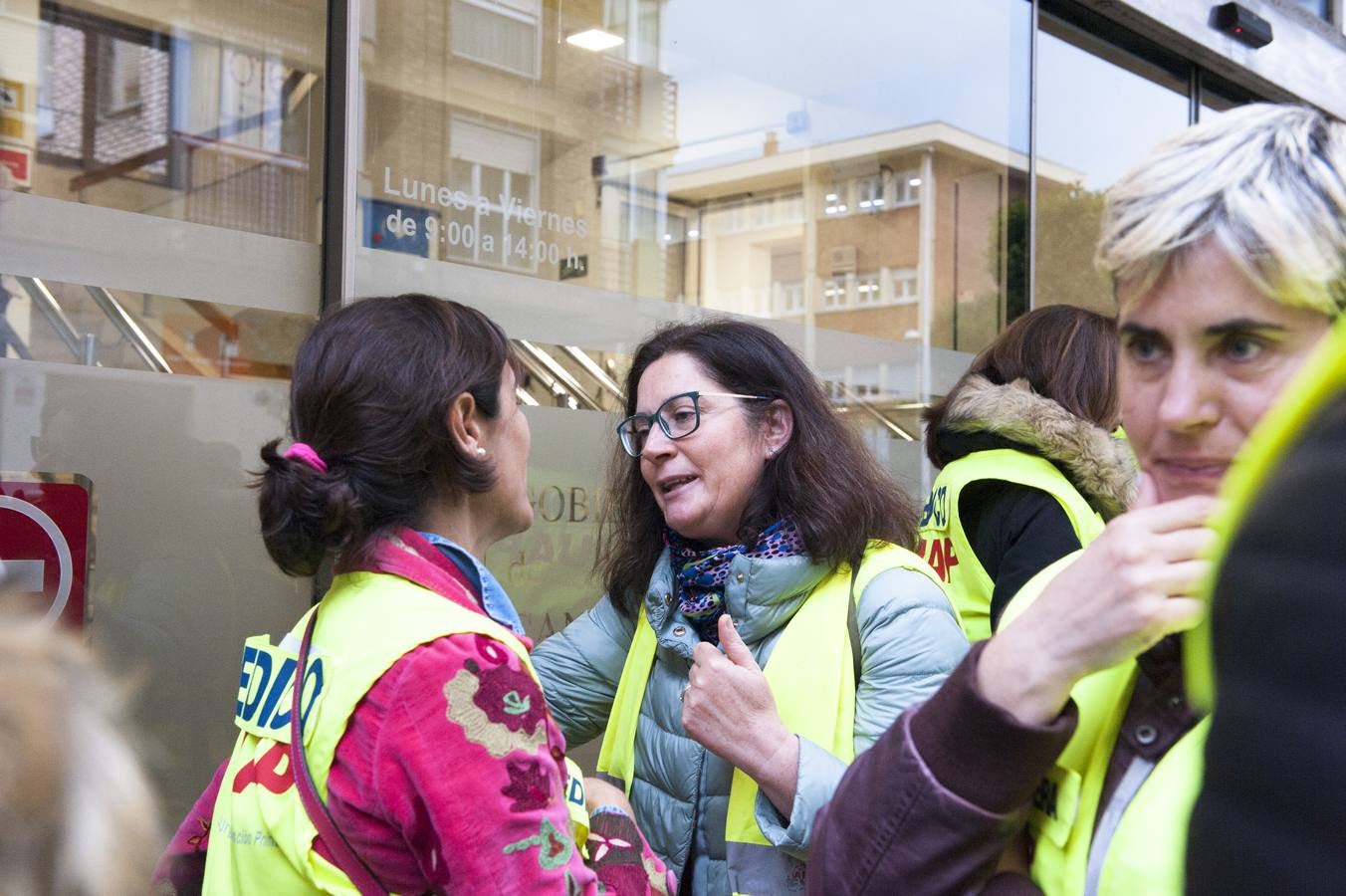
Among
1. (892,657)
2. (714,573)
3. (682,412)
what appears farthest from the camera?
(682,412)

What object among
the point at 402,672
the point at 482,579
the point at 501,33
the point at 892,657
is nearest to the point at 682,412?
the point at 892,657

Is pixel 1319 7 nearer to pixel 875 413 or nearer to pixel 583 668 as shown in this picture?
pixel 875 413

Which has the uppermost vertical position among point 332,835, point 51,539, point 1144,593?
point 1144,593

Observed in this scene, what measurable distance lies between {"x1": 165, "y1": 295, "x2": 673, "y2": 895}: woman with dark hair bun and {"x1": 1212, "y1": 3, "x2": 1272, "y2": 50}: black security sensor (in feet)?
22.7

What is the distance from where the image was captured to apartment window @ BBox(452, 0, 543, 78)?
14.8 feet

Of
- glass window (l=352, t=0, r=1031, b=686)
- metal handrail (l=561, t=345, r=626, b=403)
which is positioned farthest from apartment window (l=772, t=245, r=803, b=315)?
metal handrail (l=561, t=345, r=626, b=403)

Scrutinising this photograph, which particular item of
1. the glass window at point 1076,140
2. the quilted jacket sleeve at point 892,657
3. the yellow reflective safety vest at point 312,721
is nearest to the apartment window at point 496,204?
the quilted jacket sleeve at point 892,657

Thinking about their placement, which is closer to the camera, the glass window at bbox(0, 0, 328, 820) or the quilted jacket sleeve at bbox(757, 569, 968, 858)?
the quilted jacket sleeve at bbox(757, 569, 968, 858)

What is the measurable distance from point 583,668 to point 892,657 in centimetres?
77

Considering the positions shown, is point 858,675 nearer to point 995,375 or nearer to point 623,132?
point 995,375

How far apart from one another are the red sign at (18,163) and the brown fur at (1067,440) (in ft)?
8.72

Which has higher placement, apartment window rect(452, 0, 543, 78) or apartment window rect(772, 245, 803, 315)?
apartment window rect(452, 0, 543, 78)

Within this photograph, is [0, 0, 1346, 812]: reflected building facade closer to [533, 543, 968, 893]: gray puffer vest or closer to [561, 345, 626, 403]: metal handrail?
[561, 345, 626, 403]: metal handrail

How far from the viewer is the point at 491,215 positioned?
4.46 metres
